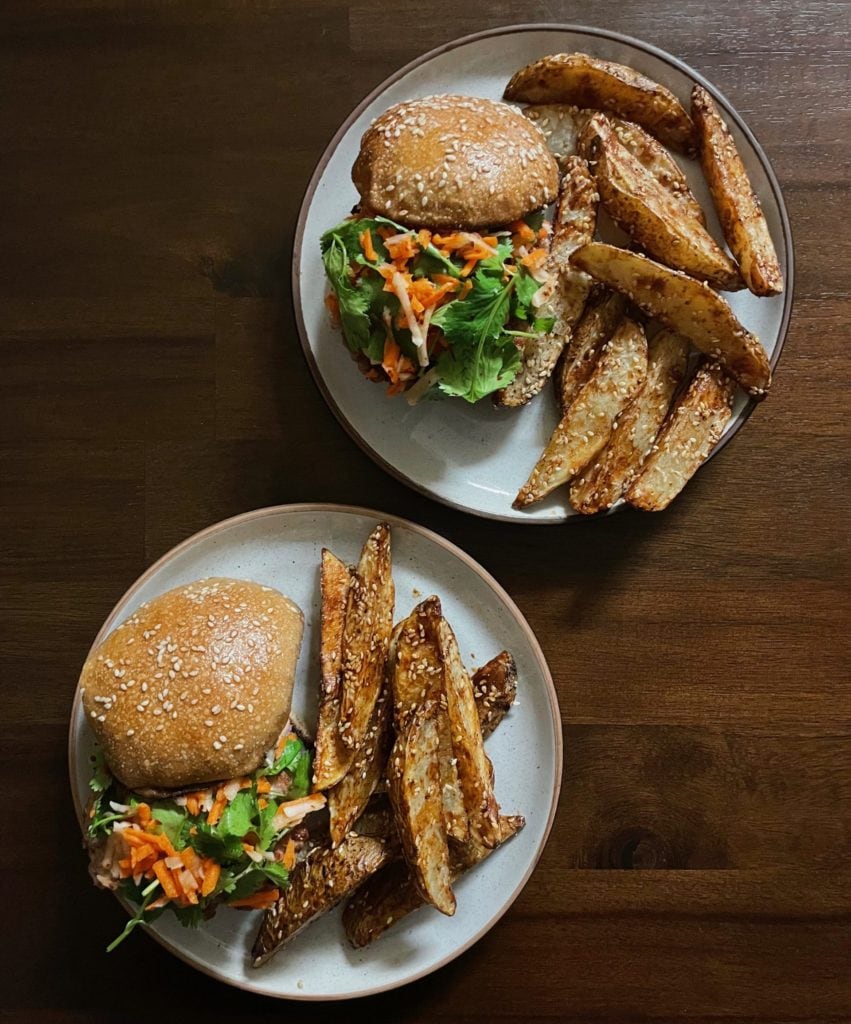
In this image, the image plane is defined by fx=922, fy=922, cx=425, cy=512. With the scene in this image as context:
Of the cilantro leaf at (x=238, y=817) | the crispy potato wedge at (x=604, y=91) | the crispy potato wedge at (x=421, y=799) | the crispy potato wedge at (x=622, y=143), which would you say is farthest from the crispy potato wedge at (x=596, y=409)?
the cilantro leaf at (x=238, y=817)

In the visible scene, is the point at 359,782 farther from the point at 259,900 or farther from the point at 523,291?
the point at 523,291

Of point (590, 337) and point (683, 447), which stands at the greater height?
point (590, 337)

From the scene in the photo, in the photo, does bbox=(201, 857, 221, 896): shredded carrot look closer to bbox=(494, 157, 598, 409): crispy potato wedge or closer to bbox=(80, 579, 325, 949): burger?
bbox=(80, 579, 325, 949): burger

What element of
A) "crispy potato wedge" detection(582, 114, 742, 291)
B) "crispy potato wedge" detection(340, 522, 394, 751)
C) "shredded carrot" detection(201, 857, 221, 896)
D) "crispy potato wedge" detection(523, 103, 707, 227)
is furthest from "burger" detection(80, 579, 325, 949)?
"crispy potato wedge" detection(523, 103, 707, 227)

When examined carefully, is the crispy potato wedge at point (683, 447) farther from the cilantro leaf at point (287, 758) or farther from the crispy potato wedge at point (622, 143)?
the cilantro leaf at point (287, 758)

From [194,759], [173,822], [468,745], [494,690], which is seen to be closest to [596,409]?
[494,690]

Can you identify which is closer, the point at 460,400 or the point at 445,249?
the point at 445,249
